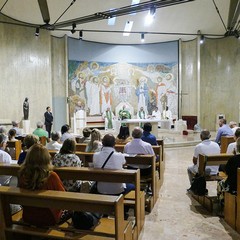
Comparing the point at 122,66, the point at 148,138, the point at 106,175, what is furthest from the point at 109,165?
the point at 122,66

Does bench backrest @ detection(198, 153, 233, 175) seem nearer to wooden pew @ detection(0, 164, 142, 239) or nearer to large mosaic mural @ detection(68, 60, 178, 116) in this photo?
wooden pew @ detection(0, 164, 142, 239)

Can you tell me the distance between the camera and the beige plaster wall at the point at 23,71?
10.6m

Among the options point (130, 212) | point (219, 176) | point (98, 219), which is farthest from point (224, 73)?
point (98, 219)

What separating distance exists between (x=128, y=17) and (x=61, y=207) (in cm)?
1038

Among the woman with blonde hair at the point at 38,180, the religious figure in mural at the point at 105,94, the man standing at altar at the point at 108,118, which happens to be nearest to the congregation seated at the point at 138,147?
the woman with blonde hair at the point at 38,180

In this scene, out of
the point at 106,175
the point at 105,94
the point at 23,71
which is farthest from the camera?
the point at 105,94

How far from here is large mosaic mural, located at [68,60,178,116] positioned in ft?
46.8

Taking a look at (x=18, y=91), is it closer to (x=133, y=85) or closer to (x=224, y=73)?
(x=133, y=85)

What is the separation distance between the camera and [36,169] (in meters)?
2.03

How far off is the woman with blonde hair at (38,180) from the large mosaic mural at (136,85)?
473 inches

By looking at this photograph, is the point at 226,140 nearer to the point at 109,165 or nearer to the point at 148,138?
the point at 148,138

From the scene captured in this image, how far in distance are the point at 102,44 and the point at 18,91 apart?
531 cm

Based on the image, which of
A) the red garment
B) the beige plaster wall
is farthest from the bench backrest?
the beige plaster wall

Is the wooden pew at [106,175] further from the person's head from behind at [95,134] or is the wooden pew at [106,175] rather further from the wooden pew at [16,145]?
the wooden pew at [16,145]
